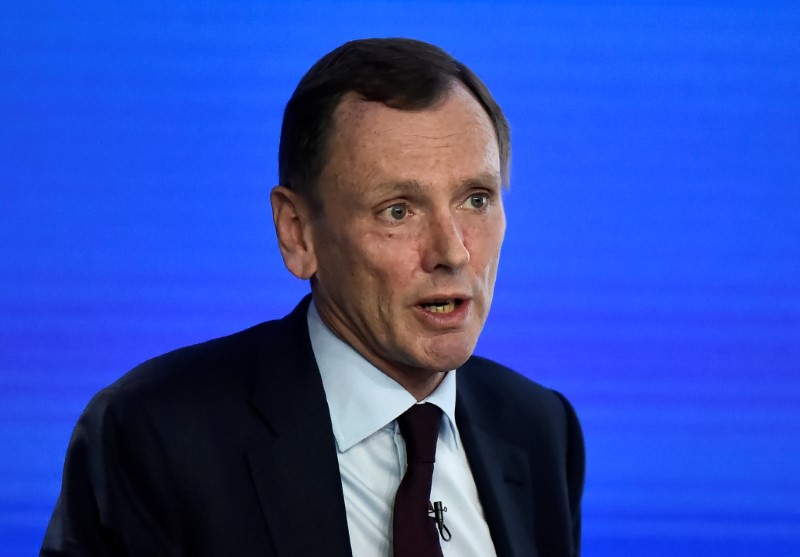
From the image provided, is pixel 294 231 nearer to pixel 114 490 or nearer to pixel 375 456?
pixel 375 456

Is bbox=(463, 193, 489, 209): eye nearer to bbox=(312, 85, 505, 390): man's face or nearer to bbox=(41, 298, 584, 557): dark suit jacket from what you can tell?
bbox=(312, 85, 505, 390): man's face

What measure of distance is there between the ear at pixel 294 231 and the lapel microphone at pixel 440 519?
0.45 metres

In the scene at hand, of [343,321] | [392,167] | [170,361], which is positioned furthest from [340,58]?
[170,361]

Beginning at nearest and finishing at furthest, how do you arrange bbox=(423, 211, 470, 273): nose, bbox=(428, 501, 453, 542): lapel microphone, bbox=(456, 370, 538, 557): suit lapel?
bbox=(423, 211, 470, 273): nose
bbox=(428, 501, 453, 542): lapel microphone
bbox=(456, 370, 538, 557): suit lapel

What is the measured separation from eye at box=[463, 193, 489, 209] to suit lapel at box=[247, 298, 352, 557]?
1.25ft

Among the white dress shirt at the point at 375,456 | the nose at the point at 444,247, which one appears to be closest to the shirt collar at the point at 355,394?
the white dress shirt at the point at 375,456

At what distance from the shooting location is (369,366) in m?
2.16

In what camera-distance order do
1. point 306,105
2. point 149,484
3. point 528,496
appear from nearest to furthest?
point 149,484, point 306,105, point 528,496

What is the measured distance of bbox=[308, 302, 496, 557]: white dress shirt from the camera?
6.90 feet

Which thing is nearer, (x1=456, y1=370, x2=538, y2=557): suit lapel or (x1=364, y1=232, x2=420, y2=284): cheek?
(x1=364, y1=232, x2=420, y2=284): cheek

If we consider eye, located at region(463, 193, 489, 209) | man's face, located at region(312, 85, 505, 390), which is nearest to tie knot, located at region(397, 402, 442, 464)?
man's face, located at region(312, 85, 505, 390)

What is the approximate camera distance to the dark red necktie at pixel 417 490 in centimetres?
204

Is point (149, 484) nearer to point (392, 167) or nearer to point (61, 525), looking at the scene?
point (61, 525)

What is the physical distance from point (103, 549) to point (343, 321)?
1.77 ft
